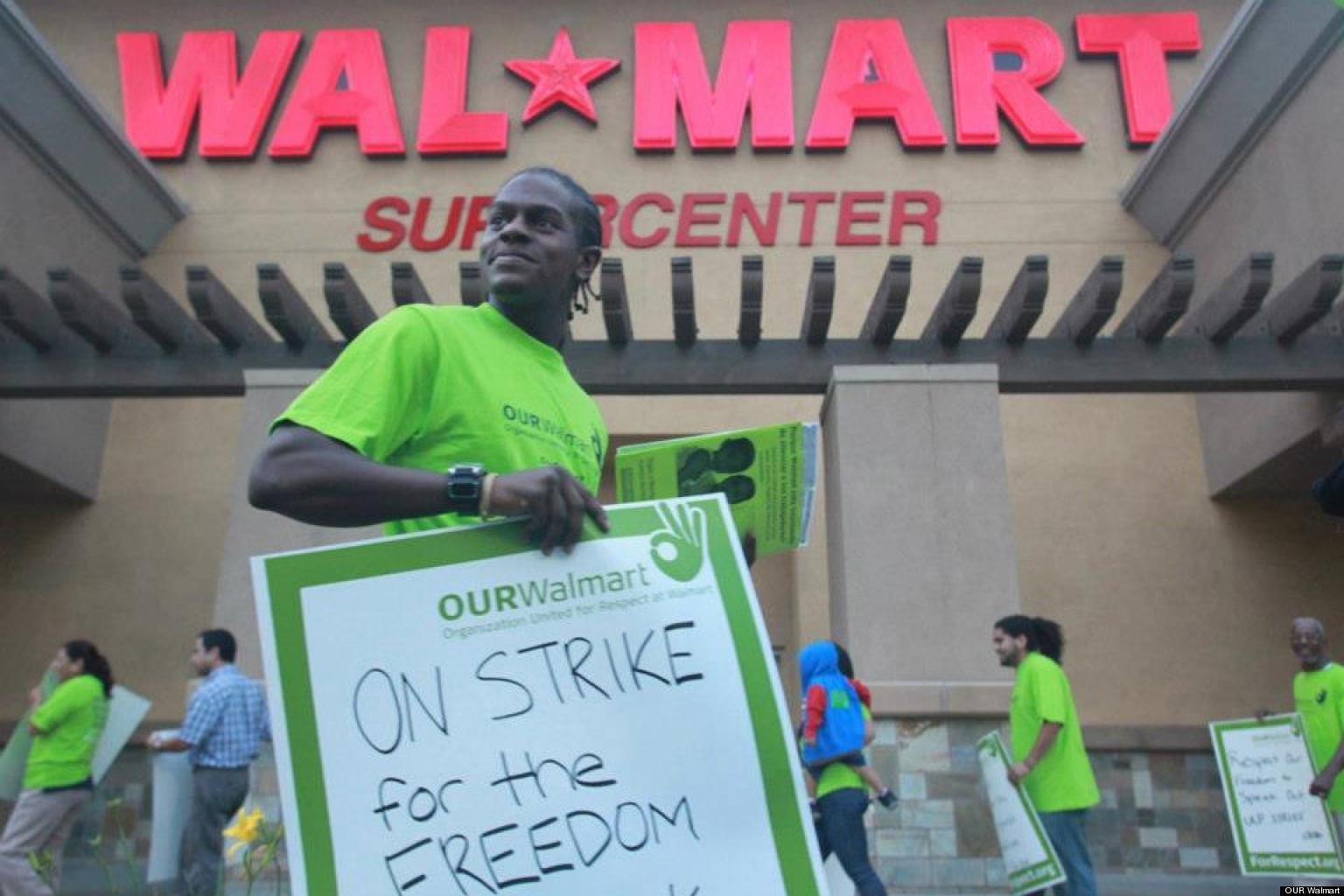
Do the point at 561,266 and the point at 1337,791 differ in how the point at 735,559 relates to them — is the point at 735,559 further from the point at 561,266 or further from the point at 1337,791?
the point at 1337,791

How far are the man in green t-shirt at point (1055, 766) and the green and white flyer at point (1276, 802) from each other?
5.97ft

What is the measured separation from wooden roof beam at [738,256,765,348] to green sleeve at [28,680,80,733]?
178 inches

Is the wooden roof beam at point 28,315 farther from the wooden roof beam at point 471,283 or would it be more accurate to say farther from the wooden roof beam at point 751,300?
the wooden roof beam at point 751,300

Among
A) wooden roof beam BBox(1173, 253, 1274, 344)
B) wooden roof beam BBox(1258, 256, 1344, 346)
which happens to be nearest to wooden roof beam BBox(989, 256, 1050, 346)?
wooden roof beam BBox(1173, 253, 1274, 344)

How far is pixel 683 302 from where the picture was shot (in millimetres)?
7312

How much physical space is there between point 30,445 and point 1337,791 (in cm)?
Result: 932

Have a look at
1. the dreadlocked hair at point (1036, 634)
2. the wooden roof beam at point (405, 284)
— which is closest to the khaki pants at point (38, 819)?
the wooden roof beam at point (405, 284)

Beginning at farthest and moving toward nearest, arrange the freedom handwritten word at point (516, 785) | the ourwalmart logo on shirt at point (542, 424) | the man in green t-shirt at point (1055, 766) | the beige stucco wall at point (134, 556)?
the beige stucco wall at point (134, 556)
the man in green t-shirt at point (1055, 766)
the ourwalmart logo on shirt at point (542, 424)
the freedom handwritten word at point (516, 785)

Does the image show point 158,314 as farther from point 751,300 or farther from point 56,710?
point 751,300

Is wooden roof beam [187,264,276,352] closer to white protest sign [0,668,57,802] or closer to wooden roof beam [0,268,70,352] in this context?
wooden roof beam [0,268,70,352]

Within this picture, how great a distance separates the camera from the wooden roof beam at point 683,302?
282 inches

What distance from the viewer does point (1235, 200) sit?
9.40 metres

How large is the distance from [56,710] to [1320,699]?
714cm

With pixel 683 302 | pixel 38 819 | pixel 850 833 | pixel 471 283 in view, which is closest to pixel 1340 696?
pixel 850 833
